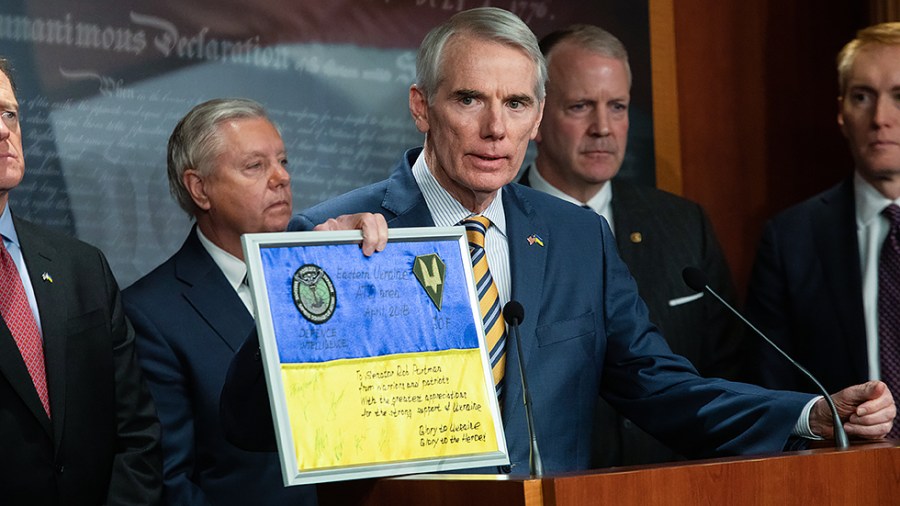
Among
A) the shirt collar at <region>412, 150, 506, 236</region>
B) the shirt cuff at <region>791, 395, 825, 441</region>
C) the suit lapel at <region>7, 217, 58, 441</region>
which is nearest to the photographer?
the shirt cuff at <region>791, 395, 825, 441</region>

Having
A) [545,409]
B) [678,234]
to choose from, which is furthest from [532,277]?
[678,234]

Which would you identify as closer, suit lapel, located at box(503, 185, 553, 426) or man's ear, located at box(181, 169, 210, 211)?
suit lapel, located at box(503, 185, 553, 426)

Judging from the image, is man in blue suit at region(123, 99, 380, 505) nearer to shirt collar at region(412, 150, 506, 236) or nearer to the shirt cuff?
shirt collar at region(412, 150, 506, 236)

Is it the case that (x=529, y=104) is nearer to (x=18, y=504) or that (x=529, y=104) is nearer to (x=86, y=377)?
(x=86, y=377)

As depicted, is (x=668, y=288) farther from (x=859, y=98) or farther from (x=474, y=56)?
(x=474, y=56)

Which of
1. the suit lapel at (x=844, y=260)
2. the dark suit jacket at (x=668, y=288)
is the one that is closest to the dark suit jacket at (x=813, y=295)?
the suit lapel at (x=844, y=260)

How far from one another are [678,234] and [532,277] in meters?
1.76

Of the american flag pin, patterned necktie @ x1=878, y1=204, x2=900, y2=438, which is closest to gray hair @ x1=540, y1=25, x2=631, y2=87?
patterned necktie @ x1=878, y1=204, x2=900, y2=438

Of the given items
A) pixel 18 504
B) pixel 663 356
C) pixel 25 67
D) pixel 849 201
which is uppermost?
pixel 25 67

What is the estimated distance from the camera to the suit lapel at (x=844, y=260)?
400 cm

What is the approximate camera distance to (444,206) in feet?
9.06

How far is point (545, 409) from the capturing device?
2645 mm

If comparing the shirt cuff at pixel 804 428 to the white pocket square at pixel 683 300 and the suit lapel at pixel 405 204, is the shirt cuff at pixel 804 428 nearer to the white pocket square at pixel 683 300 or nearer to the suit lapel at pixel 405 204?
the suit lapel at pixel 405 204

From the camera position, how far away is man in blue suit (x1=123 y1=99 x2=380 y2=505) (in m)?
3.37
